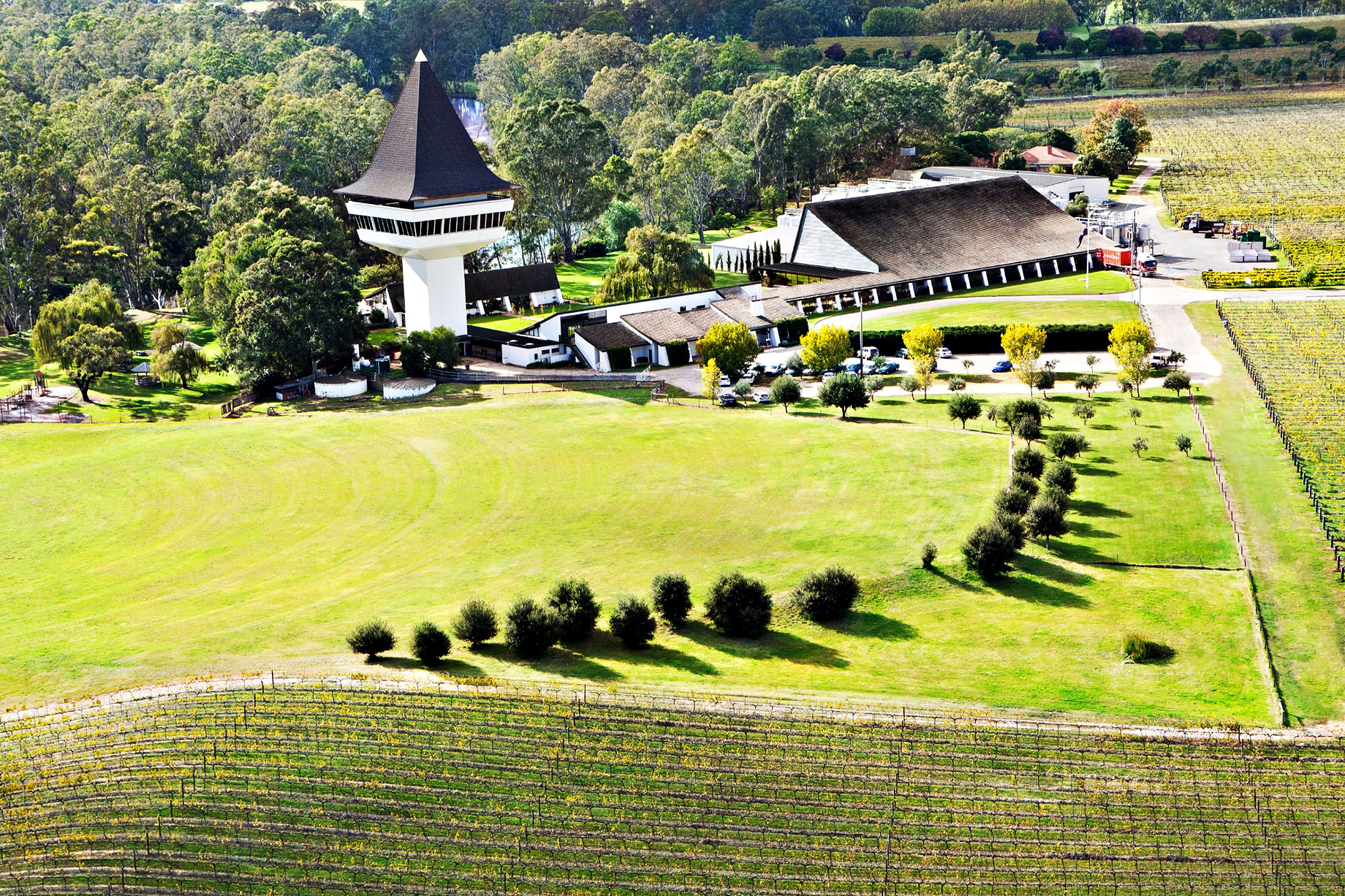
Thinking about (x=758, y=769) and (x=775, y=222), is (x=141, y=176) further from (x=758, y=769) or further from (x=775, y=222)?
(x=758, y=769)

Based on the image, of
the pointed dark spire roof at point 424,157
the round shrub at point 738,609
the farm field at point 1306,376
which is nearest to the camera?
the round shrub at point 738,609

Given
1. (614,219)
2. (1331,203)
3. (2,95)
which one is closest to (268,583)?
(614,219)

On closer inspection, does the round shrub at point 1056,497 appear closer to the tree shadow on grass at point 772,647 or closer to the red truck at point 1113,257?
the tree shadow on grass at point 772,647

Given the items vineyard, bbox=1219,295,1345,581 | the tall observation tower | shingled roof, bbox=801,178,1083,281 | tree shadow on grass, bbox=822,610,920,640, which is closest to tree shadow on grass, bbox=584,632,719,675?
tree shadow on grass, bbox=822,610,920,640

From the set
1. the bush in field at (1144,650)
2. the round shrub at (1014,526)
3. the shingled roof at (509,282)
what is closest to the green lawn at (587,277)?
the shingled roof at (509,282)

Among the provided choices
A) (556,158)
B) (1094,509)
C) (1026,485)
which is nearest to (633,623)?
(1026,485)

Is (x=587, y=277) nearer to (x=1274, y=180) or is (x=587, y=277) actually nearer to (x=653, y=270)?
(x=653, y=270)
